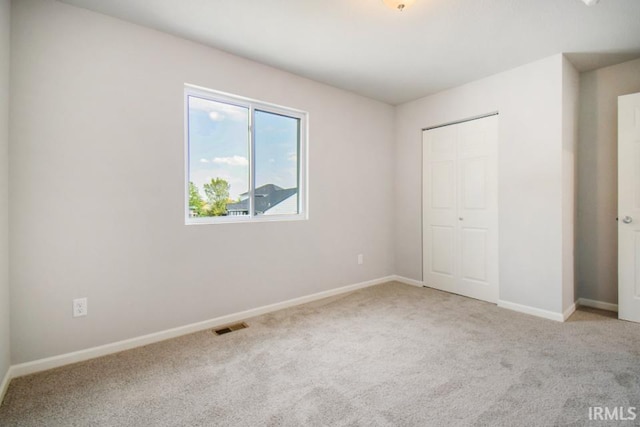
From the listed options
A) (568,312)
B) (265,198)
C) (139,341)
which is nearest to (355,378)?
(139,341)

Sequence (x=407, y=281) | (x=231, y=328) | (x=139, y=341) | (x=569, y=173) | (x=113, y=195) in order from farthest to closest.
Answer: (x=407, y=281) → (x=569, y=173) → (x=231, y=328) → (x=139, y=341) → (x=113, y=195)

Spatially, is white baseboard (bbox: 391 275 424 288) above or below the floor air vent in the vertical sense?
above

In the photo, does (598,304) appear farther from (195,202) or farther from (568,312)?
(195,202)

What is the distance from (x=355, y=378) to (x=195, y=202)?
6.29 ft

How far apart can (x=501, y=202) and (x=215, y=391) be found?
10.2ft

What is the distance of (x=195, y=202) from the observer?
2.69 meters

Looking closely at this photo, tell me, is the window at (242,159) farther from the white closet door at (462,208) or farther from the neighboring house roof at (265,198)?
the white closet door at (462,208)

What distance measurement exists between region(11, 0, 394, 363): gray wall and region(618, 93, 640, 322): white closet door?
3.07 meters

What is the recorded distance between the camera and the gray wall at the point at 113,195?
1.94 meters

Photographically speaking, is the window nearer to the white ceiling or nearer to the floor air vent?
the white ceiling

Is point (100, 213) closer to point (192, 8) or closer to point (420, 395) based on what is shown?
point (192, 8)

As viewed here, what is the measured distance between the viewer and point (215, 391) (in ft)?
5.76

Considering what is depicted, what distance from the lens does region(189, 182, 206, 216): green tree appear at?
8.75ft

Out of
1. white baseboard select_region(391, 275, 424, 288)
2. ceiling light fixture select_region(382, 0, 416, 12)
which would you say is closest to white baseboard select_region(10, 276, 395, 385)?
white baseboard select_region(391, 275, 424, 288)
